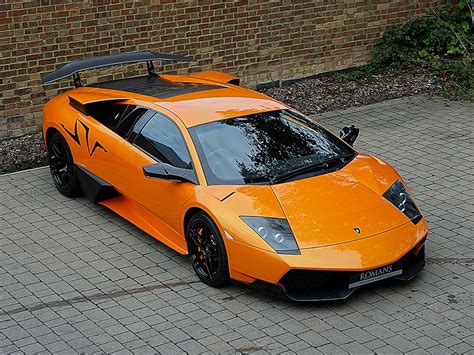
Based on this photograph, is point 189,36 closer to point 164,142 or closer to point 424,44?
point 424,44

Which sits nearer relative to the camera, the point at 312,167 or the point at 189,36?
the point at 312,167

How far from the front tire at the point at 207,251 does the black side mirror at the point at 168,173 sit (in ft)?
1.23

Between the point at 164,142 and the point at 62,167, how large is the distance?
1972 millimetres

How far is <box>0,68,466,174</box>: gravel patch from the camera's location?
45.0 ft

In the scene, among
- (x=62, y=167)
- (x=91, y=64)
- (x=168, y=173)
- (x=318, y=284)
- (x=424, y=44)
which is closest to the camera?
(x=318, y=284)

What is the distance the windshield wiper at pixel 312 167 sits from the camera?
8.24 metres

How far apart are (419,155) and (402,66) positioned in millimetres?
4065

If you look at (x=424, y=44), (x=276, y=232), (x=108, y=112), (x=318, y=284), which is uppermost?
(x=108, y=112)

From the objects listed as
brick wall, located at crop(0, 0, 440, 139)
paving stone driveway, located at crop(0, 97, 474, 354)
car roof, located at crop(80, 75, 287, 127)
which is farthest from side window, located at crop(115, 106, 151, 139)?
brick wall, located at crop(0, 0, 440, 139)

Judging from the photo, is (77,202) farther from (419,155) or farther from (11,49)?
(419,155)

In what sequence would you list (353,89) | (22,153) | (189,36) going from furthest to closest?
(353,89) → (189,36) → (22,153)

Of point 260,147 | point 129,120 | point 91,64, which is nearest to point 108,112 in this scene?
point 129,120

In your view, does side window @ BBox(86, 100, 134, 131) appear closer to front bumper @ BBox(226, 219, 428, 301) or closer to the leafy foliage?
front bumper @ BBox(226, 219, 428, 301)

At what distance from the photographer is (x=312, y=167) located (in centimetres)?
844
